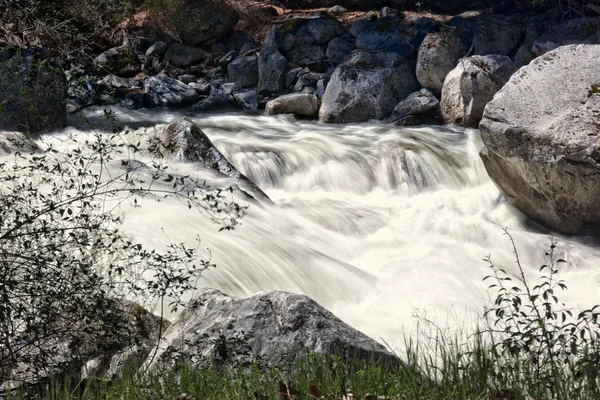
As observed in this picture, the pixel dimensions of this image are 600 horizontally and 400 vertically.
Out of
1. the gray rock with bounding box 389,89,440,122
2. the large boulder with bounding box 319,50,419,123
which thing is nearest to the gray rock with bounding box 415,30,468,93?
the large boulder with bounding box 319,50,419,123

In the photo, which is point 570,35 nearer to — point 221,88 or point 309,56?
point 309,56

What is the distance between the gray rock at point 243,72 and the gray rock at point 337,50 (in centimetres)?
169

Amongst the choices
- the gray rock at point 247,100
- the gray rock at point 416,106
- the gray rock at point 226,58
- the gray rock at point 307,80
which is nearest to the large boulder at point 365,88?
the gray rock at point 416,106

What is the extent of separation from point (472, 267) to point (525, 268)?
694mm

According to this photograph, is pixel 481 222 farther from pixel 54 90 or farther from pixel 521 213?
pixel 54 90

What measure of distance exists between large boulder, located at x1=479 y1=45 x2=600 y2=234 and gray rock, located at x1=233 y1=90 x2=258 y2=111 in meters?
6.76

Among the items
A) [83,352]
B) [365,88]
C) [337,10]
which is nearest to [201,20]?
[337,10]

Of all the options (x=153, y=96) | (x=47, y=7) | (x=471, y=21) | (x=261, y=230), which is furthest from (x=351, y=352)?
(x=471, y=21)

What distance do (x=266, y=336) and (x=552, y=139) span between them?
17.3 ft

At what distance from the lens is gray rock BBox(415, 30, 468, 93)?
14.2m

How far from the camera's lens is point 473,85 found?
12.7 metres

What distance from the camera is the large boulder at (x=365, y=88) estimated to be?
1384 cm

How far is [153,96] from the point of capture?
49.5ft

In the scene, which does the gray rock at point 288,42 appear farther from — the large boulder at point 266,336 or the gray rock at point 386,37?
the large boulder at point 266,336
